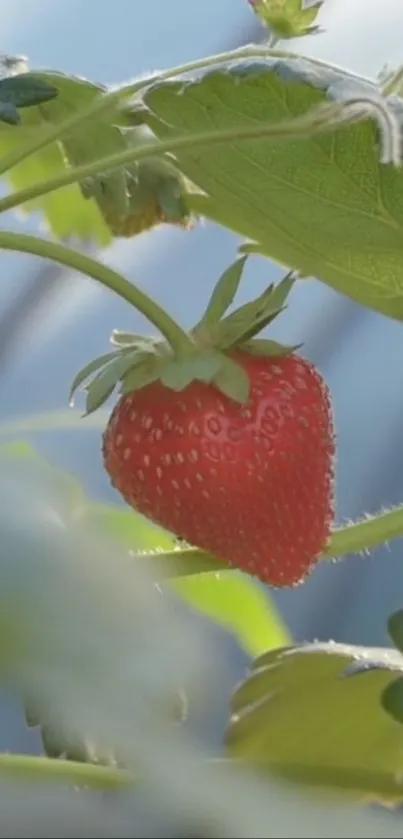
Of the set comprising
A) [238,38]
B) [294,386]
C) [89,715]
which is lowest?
[294,386]

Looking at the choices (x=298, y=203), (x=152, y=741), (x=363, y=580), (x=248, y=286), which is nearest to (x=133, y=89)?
(x=298, y=203)

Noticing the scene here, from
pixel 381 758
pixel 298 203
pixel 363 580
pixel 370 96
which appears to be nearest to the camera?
pixel 370 96

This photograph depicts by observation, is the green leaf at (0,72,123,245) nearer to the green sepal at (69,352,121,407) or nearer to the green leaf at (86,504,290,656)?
the green sepal at (69,352,121,407)

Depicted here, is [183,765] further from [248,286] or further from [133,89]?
[248,286]

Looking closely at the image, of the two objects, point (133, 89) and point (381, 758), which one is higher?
point (133, 89)

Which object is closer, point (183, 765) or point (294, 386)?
point (183, 765)

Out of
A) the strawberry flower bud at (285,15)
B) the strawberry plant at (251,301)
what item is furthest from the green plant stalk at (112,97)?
the strawberry flower bud at (285,15)

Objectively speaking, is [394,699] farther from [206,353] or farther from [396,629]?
[206,353]
